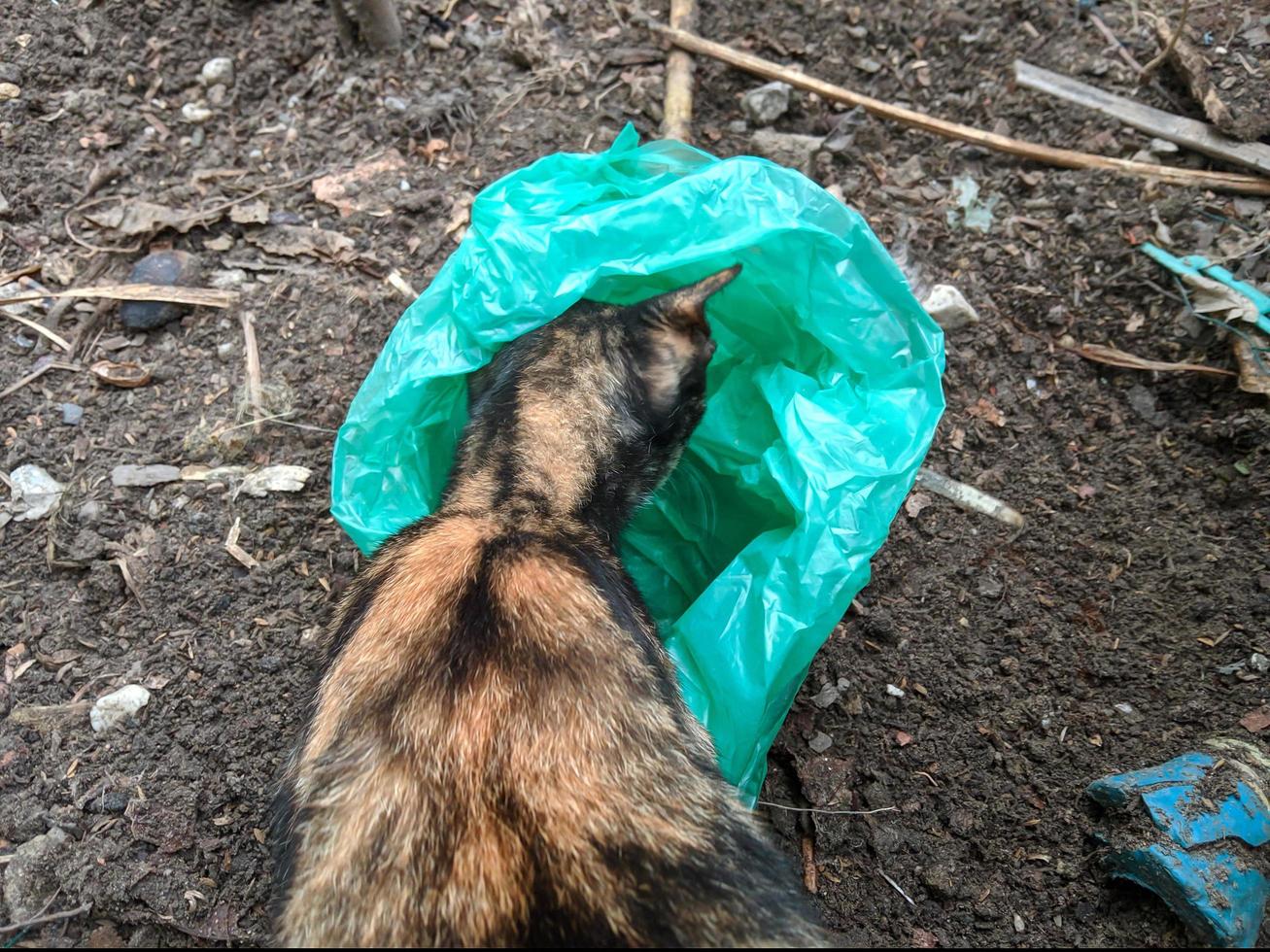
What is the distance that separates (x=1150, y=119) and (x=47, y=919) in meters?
→ 4.90

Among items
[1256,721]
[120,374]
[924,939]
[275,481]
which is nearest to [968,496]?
[1256,721]

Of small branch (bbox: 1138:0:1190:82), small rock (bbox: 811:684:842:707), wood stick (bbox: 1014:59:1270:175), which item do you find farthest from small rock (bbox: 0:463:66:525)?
small branch (bbox: 1138:0:1190:82)


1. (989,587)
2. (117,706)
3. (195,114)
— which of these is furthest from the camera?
(195,114)

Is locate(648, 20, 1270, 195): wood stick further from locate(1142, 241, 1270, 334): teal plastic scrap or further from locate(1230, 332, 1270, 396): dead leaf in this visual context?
locate(1230, 332, 1270, 396): dead leaf

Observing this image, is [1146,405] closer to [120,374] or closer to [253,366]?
[253,366]

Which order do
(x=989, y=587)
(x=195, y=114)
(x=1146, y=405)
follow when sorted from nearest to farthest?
(x=989, y=587) < (x=1146, y=405) < (x=195, y=114)

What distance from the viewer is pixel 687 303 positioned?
2.45 m

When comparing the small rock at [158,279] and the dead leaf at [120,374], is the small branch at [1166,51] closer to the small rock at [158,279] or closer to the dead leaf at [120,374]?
the small rock at [158,279]

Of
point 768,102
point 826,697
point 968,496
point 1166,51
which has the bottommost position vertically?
point 826,697

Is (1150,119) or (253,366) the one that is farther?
(1150,119)

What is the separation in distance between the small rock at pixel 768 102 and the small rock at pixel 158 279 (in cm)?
251

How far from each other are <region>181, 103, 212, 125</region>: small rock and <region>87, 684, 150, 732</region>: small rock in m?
2.60

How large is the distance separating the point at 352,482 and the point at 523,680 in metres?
1.20

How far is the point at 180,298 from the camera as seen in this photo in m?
3.36
